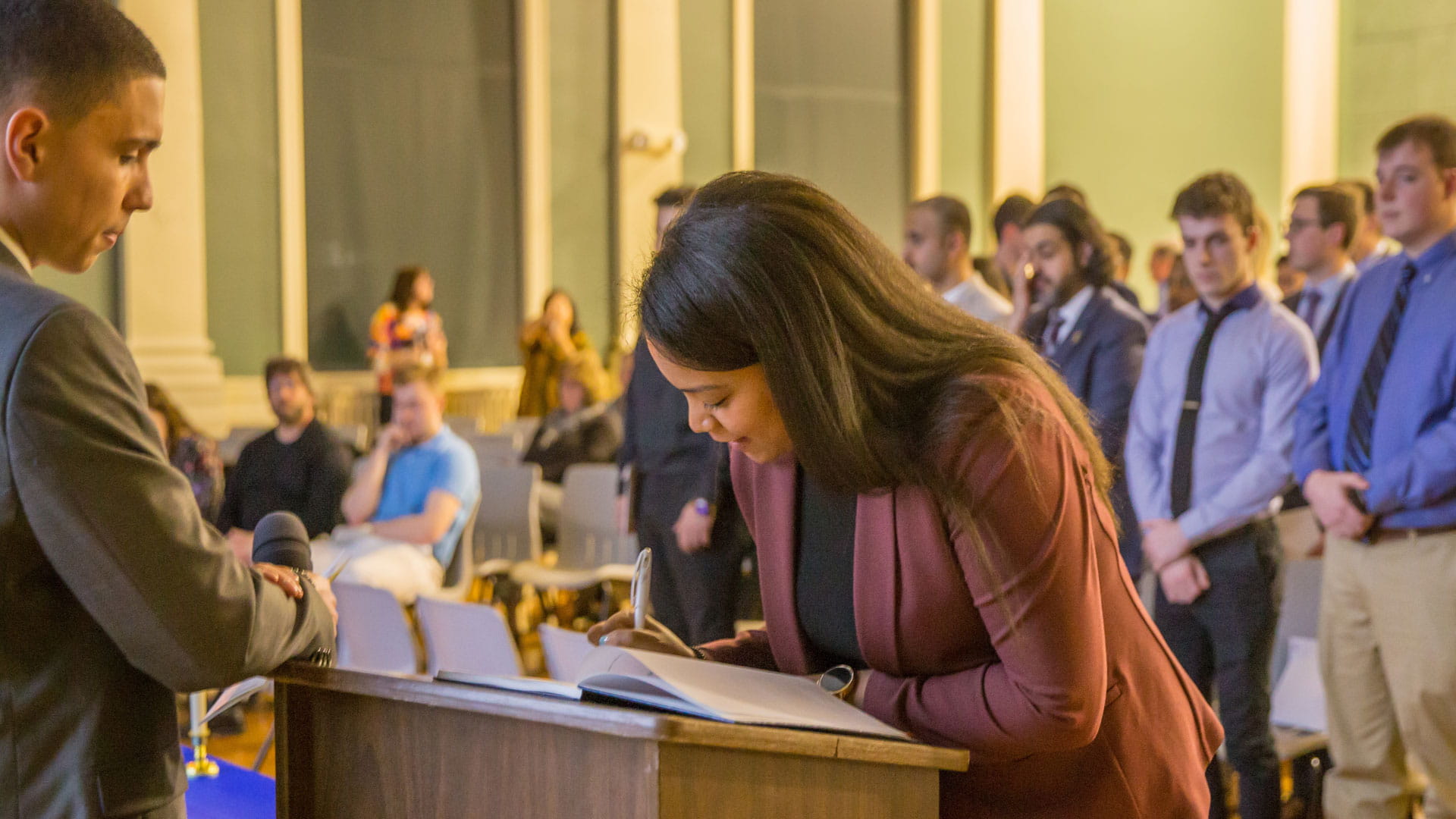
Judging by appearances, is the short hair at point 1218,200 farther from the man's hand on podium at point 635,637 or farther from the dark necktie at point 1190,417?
the man's hand on podium at point 635,637

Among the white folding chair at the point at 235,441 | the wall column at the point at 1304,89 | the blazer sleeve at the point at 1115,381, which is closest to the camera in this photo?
the blazer sleeve at the point at 1115,381

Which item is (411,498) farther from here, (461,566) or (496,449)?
(496,449)

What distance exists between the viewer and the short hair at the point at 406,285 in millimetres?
9102

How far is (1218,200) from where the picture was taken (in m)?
3.48

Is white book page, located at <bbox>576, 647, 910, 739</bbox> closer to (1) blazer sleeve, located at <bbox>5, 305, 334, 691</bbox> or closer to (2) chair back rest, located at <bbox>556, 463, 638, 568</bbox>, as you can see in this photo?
(1) blazer sleeve, located at <bbox>5, 305, 334, 691</bbox>

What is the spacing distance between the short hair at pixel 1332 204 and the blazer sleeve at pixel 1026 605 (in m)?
3.64

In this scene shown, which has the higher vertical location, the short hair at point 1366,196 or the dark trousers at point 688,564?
the short hair at point 1366,196

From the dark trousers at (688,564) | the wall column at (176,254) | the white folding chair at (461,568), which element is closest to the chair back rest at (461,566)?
the white folding chair at (461,568)

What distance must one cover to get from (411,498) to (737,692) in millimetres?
3997

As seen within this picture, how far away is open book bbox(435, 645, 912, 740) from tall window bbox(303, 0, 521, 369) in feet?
28.3

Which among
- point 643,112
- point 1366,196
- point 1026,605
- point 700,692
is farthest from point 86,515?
point 643,112

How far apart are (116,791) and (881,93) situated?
1135cm

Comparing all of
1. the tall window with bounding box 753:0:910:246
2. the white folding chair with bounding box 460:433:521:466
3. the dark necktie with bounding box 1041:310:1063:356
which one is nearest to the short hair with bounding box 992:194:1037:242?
the dark necktie with bounding box 1041:310:1063:356

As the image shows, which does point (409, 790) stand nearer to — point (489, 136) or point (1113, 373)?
point (1113, 373)
